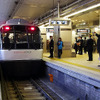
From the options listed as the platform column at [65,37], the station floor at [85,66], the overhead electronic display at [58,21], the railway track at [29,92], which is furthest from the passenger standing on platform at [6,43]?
the platform column at [65,37]

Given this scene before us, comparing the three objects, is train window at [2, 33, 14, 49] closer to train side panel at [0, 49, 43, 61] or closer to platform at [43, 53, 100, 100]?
train side panel at [0, 49, 43, 61]

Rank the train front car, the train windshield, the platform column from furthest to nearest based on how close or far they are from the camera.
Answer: the platform column → the train windshield → the train front car

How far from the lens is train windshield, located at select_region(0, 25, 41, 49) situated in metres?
11.9

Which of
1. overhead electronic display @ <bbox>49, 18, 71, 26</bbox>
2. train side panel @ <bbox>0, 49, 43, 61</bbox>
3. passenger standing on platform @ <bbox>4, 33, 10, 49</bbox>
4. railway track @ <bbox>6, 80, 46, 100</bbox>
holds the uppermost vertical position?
overhead electronic display @ <bbox>49, 18, 71, 26</bbox>

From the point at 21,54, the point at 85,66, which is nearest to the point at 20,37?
the point at 21,54

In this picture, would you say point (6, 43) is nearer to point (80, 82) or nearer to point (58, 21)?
point (58, 21)

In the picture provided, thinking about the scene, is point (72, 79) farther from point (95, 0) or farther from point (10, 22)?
point (10, 22)

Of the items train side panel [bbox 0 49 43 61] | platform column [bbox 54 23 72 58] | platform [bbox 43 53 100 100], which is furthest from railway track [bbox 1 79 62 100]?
platform column [bbox 54 23 72 58]

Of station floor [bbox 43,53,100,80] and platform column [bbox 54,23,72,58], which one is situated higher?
platform column [bbox 54,23,72,58]

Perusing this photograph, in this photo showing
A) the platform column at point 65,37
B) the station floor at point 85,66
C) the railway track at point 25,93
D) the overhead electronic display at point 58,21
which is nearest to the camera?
the station floor at point 85,66

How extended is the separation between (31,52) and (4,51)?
62.7 inches

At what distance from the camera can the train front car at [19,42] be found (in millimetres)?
11781

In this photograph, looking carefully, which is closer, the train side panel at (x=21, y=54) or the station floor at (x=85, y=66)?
the station floor at (x=85, y=66)

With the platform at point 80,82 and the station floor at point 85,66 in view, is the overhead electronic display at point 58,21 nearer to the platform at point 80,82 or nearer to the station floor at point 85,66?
the station floor at point 85,66
